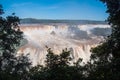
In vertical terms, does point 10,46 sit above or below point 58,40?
above

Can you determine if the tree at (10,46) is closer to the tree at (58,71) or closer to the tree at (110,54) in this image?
the tree at (58,71)

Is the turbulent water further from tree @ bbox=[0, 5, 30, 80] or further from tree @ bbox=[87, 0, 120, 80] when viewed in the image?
tree @ bbox=[87, 0, 120, 80]

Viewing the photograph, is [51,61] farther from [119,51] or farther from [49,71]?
[119,51]

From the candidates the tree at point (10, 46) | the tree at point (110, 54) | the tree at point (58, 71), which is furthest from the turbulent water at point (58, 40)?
the tree at point (58, 71)

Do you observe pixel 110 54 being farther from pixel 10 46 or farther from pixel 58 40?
pixel 58 40

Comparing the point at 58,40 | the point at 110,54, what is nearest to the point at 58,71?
the point at 110,54

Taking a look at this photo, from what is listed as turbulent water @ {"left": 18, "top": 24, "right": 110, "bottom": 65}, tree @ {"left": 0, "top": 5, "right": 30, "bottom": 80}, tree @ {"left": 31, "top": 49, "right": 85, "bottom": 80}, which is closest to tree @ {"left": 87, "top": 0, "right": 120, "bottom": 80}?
tree @ {"left": 31, "top": 49, "right": 85, "bottom": 80}

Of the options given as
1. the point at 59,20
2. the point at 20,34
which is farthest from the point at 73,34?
the point at 20,34
